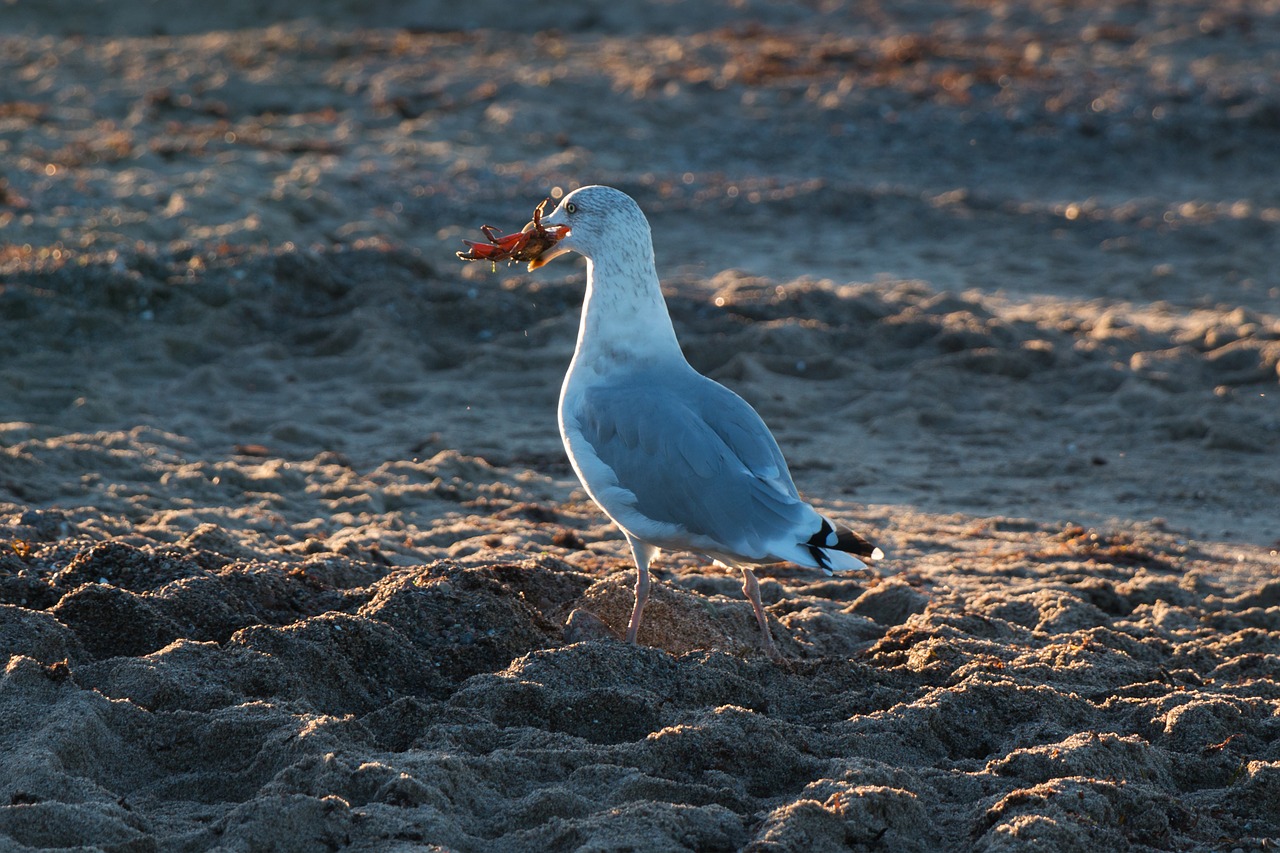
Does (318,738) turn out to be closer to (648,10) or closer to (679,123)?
(679,123)

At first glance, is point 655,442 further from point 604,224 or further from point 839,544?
point 604,224

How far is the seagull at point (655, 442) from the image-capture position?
4.20 meters

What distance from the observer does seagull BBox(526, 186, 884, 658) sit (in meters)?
4.20

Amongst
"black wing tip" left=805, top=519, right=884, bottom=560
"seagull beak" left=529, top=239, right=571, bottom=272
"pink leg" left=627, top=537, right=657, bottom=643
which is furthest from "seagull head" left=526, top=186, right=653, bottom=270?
"black wing tip" left=805, top=519, right=884, bottom=560

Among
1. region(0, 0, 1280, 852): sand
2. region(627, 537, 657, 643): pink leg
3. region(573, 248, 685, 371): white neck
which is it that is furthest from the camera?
region(573, 248, 685, 371): white neck

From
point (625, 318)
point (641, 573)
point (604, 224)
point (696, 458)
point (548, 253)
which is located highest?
point (604, 224)

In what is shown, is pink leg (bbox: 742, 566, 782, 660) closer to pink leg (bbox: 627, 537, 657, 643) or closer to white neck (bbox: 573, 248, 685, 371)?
pink leg (bbox: 627, 537, 657, 643)

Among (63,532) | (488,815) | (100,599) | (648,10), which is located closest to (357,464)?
(63,532)

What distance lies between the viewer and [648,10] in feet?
62.5

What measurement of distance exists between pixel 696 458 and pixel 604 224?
3.14 feet

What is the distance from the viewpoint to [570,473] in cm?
698

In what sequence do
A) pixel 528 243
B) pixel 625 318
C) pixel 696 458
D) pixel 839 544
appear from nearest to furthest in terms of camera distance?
pixel 839 544 → pixel 696 458 → pixel 625 318 → pixel 528 243

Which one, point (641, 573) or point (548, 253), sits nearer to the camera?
point (641, 573)

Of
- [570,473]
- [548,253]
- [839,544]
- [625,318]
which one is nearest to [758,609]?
[839,544]
